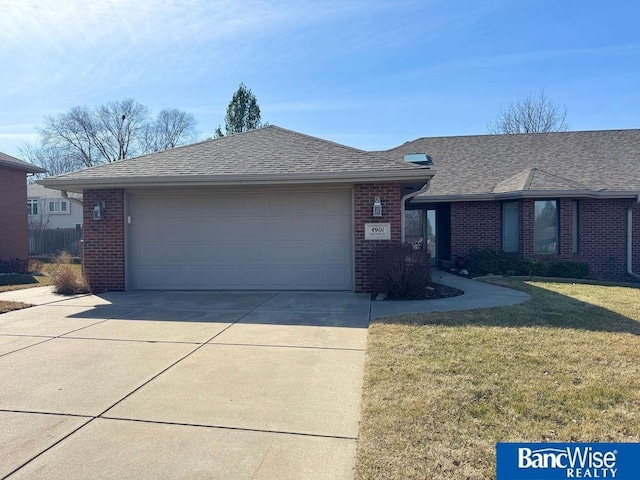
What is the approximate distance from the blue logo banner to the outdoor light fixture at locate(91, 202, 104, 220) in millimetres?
9822

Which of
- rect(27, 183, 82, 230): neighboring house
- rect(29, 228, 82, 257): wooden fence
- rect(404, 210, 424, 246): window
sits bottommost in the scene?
rect(29, 228, 82, 257): wooden fence

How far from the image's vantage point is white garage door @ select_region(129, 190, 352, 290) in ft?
32.7

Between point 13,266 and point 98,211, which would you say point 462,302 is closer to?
point 98,211

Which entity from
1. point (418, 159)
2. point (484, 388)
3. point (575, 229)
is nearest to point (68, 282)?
point (484, 388)

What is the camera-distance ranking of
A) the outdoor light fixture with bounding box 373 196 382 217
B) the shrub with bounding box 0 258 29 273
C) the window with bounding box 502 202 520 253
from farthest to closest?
1. the shrub with bounding box 0 258 29 273
2. the window with bounding box 502 202 520 253
3. the outdoor light fixture with bounding box 373 196 382 217

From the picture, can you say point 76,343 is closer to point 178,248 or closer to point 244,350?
point 244,350

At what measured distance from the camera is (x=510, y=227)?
550 inches

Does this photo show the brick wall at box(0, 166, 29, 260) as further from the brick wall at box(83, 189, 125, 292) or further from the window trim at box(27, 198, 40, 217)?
the window trim at box(27, 198, 40, 217)

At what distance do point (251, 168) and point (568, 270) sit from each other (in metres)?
9.77

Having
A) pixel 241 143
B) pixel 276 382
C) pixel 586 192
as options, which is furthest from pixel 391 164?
pixel 586 192

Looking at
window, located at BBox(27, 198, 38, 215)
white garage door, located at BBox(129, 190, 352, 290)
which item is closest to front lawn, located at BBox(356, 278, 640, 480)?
white garage door, located at BBox(129, 190, 352, 290)

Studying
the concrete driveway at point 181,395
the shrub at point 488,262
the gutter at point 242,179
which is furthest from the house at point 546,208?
the concrete driveway at point 181,395

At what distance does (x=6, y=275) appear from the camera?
14648mm

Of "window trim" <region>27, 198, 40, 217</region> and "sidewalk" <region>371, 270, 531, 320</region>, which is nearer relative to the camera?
"sidewalk" <region>371, 270, 531, 320</region>
